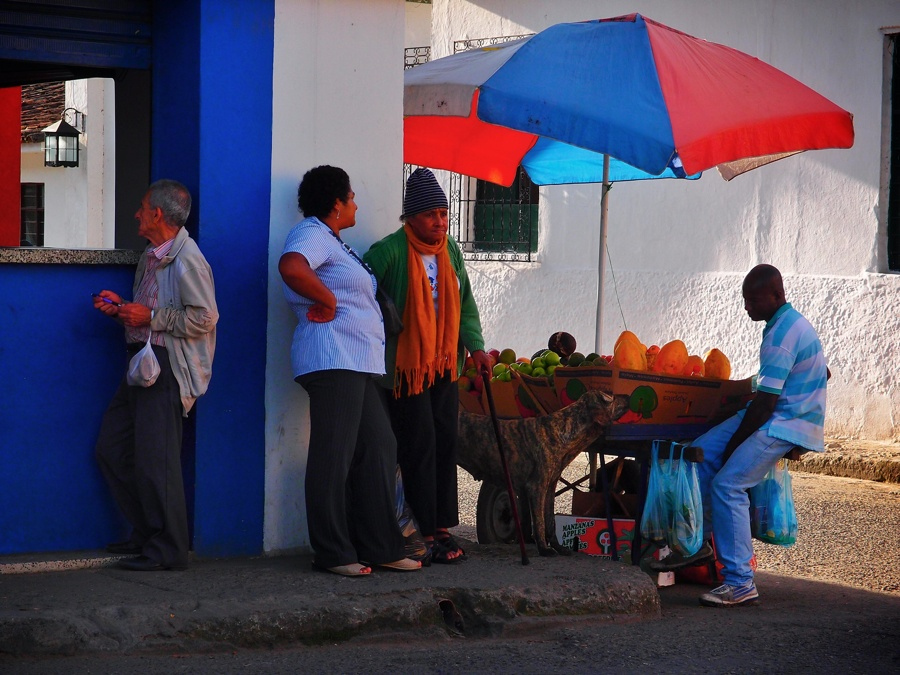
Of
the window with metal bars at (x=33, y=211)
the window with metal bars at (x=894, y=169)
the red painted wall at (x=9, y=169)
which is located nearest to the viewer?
the window with metal bars at (x=894, y=169)

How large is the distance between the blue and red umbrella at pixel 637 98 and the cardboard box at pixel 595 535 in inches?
69.5

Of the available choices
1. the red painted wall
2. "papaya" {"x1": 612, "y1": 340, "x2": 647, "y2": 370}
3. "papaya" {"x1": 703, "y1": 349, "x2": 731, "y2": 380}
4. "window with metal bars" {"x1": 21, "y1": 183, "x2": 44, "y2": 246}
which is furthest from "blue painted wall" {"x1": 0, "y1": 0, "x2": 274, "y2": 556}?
"window with metal bars" {"x1": 21, "y1": 183, "x2": 44, "y2": 246}

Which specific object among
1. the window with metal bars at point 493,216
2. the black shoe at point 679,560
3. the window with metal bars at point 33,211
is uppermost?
the window with metal bars at point 33,211

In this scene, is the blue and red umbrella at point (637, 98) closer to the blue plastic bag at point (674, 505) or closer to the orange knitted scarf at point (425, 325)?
the orange knitted scarf at point (425, 325)

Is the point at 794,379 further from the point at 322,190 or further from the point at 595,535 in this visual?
the point at 322,190

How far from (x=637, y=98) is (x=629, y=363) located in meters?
1.28

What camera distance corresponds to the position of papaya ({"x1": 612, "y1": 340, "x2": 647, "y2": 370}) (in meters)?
5.66

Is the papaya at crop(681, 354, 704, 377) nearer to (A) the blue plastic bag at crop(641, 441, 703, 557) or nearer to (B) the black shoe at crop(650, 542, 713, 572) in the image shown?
(A) the blue plastic bag at crop(641, 441, 703, 557)

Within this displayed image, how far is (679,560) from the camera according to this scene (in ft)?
18.4

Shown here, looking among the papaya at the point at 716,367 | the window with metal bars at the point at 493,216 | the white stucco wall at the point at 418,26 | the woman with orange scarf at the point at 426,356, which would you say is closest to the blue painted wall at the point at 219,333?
the woman with orange scarf at the point at 426,356

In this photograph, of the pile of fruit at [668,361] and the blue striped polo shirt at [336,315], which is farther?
the pile of fruit at [668,361]

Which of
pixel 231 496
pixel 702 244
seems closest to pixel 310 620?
pixel 231 496

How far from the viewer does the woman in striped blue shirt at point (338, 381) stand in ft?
15.9

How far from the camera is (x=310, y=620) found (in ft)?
14.7
